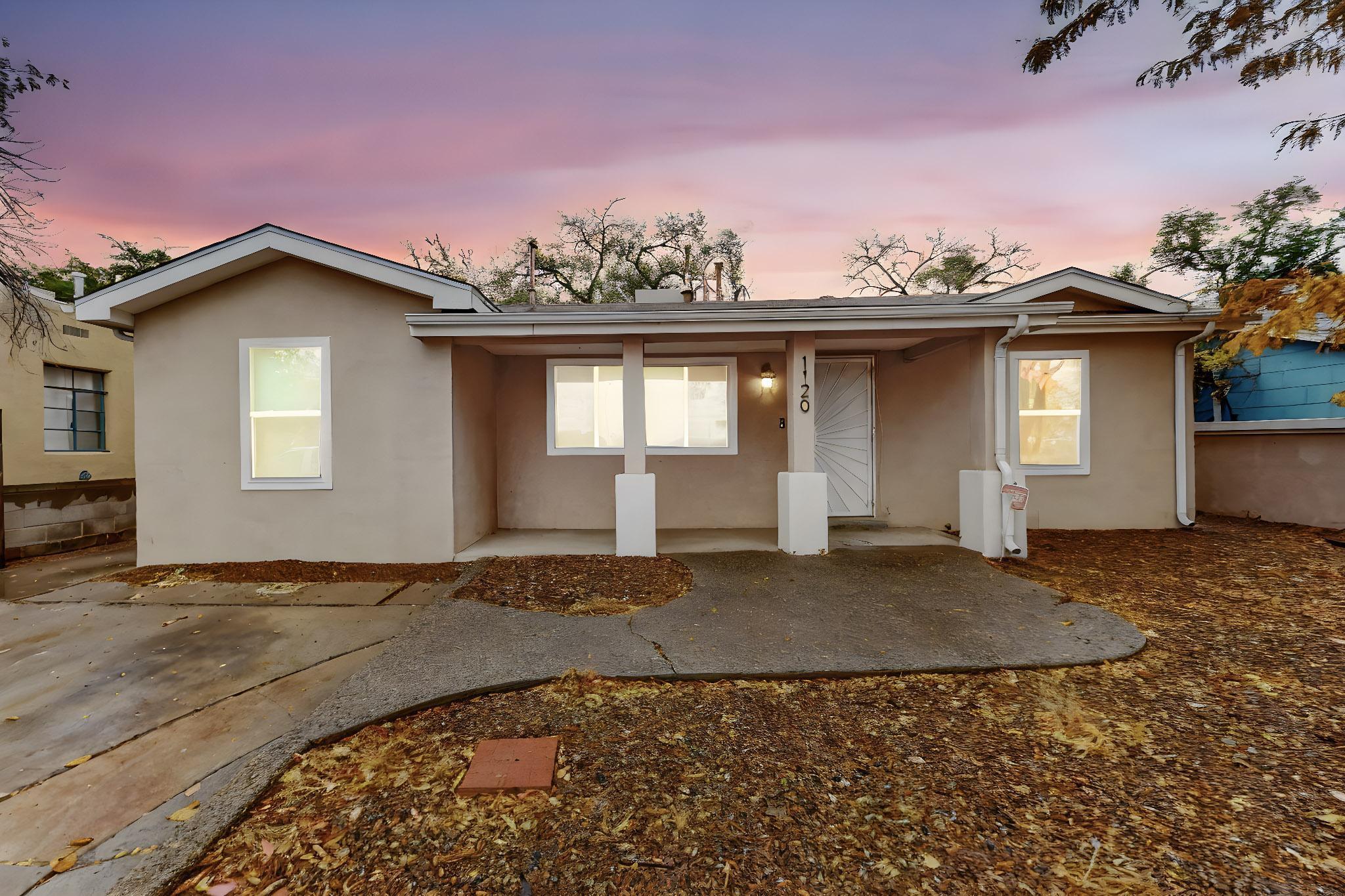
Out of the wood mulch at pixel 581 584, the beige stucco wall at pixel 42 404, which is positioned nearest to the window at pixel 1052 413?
the wood mulch at pixel 581 584

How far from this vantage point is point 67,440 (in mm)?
6848

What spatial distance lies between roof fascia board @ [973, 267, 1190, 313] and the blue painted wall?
3.05 m

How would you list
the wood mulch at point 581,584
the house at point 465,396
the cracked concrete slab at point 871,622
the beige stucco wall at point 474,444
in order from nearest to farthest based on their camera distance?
the cracked concrete slab at point 871,622 < the wood mulch at point 581,584 < the house at point 465,396 < the beige stucco wall at point 474,444

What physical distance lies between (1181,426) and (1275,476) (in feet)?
6.02

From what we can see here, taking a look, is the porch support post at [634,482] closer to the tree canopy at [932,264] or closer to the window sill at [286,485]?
the window sill at [286,485]

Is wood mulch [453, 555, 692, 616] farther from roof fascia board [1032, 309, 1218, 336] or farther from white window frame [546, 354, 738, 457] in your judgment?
roof fascia board [1032, 309, 1218, 336]

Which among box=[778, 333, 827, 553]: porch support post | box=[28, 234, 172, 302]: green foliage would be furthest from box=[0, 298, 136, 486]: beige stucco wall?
box=[778, 333, 827, 553]: porch support post

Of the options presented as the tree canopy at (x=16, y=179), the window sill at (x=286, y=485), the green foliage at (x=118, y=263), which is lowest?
the window sill at (x=286, y=485)

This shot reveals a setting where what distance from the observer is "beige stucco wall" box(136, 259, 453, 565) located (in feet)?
17.0

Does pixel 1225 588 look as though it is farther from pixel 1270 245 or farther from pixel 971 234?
pixel 971 234

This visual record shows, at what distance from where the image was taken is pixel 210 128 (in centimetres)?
782

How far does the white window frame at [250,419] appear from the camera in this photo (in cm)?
518

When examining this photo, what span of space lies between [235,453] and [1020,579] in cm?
825

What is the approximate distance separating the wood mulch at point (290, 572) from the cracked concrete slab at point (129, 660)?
0.73 meters
